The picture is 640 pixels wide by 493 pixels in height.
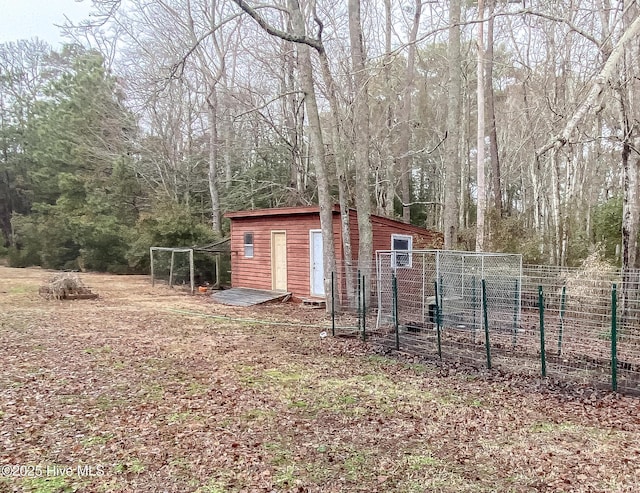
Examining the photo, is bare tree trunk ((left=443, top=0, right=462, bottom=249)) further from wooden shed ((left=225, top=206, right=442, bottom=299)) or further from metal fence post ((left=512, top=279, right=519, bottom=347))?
metal fence post ((left=512, top=279, right=519, bottom=347))

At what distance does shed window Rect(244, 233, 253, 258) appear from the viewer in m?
12.7

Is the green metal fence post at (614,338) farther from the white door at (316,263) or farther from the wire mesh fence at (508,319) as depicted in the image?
the white door at (316,263)

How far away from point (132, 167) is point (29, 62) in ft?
38.7

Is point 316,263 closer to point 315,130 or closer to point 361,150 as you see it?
point 361,150

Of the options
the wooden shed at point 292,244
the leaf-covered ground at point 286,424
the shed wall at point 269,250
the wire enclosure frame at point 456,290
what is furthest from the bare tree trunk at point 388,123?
the leaf-covered ground at point 286,424

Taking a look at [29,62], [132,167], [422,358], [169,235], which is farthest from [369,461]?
[29,62]

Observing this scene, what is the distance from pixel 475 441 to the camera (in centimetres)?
340

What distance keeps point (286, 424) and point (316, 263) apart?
289 inches

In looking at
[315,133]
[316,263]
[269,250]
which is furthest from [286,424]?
[269,250]

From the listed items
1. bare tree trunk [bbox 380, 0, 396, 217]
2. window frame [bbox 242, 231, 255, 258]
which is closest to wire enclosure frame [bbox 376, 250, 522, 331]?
window frame [bbox 242, 231, 255, 258]

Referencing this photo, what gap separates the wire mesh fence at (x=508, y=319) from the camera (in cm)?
511

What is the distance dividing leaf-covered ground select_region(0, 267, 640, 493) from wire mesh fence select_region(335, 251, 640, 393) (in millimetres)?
642

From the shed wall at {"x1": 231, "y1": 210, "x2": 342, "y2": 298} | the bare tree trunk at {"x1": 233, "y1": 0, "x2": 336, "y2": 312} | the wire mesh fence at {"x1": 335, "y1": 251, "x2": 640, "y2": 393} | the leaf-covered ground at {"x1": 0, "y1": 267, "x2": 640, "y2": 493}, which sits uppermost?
the bare tree trunk at {"x1": 233, "y1": 0, "x2": 336, "y2": 312}

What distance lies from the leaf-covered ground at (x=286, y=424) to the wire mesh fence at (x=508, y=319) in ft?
2.10
